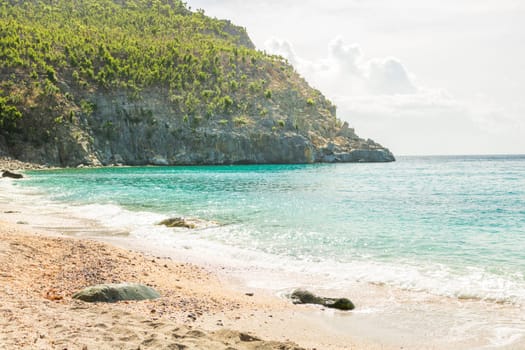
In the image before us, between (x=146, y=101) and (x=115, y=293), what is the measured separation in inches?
4523

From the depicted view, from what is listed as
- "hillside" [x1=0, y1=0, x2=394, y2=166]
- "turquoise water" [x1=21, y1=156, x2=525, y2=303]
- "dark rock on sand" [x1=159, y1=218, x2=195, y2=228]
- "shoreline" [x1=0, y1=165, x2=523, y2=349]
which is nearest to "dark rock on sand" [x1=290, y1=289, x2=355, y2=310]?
"shoreline" [x1=0, y1=165, x2=523, y2=349]

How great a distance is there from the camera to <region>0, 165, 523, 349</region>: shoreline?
333 inches

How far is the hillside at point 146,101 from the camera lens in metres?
103

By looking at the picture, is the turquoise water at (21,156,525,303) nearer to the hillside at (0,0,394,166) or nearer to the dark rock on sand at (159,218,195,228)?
the dark rock on sand at (159,218,195,228)

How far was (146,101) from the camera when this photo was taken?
11925cm

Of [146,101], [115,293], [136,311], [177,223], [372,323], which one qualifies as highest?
[146,101]

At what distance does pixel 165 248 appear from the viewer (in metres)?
18.3

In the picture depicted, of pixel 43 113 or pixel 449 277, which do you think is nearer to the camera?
pixel 449 277

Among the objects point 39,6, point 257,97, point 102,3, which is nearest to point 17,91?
point 257,97

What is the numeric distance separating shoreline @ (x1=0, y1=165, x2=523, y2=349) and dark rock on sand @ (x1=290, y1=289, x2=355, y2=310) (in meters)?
0.28

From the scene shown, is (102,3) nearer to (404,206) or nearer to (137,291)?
(404,206)

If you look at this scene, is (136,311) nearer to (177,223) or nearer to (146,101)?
(177,223)

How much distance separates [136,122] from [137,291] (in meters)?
112

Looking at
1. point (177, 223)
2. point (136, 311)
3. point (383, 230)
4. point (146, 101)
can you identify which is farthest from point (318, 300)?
point (146, 101)
